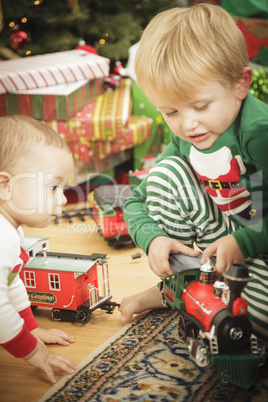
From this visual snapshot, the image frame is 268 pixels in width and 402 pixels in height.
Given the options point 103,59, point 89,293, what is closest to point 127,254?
point 89,293

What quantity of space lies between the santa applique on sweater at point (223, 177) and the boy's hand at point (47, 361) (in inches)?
16.8

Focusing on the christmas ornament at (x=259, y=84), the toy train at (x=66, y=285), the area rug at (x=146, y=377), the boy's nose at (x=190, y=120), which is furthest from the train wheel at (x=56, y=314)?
Result: the christmas ornament at (x=259, y=84)

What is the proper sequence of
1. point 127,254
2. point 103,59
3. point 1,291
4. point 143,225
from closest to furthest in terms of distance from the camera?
point 1,291, point 143,225, point 127,254, point 103,59

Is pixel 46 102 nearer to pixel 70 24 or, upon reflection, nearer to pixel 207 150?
pixel 70 24

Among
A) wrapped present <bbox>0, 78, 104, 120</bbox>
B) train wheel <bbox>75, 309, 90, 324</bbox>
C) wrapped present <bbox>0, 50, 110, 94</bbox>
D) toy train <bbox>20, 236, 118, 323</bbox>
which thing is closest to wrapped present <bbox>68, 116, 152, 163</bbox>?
wrapped present <bbox>0, 78, 104, 120</bbox>

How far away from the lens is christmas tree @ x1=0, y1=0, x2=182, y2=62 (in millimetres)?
2006

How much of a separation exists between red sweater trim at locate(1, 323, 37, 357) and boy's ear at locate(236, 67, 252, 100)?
56 centimetres

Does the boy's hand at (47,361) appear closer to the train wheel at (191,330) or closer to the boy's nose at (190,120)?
the train wheel at (191,330)

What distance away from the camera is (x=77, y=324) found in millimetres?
1094

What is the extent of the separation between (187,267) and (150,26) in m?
0.45

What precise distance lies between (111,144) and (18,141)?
1051 millimetres

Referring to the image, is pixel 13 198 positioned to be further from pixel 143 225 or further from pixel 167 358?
pixel 167 358

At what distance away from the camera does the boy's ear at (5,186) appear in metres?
0.83

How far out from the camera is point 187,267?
2.84 feet
